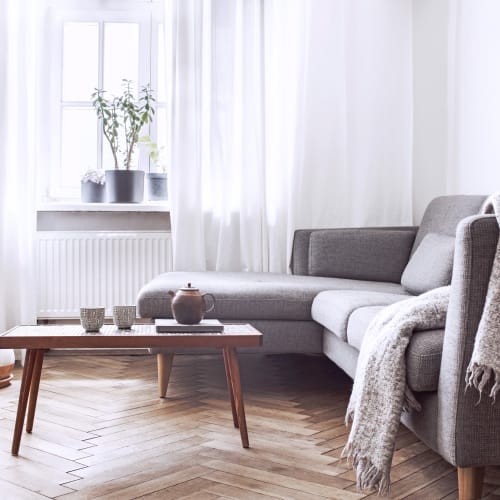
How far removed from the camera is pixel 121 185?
4191 mm

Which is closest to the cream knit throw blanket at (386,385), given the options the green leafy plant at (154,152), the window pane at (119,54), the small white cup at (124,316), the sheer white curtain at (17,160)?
the small white cup at (124,316)

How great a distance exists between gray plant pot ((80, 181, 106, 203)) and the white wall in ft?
5.70

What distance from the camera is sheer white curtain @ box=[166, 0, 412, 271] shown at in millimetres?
4086

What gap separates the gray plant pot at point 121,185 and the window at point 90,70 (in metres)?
0.22

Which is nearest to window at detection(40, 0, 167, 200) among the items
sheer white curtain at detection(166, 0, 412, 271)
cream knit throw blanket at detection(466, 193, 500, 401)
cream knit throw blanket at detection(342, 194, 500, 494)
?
sheer white curtain at detection(166, 0, 412, 271)

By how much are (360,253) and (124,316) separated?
1.56m

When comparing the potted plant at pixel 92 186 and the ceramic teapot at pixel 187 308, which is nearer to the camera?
the ceramic teapot at pixel 187 308

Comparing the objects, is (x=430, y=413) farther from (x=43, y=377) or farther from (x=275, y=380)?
(x=43, y=377)

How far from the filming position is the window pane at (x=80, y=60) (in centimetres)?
438

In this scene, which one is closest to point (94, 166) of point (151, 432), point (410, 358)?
point (151, 432)

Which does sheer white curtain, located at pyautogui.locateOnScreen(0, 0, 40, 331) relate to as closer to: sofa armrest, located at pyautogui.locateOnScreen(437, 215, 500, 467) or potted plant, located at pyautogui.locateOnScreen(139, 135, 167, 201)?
potted plant, located at pyautogui.locateOnScreen(139, 135, 167, 201)

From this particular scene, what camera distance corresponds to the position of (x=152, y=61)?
443 centimetres

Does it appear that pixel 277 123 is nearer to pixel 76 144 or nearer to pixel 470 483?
pixel 76 144

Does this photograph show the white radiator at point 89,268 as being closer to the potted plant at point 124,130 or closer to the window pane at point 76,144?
the potted plant at point 124,130
